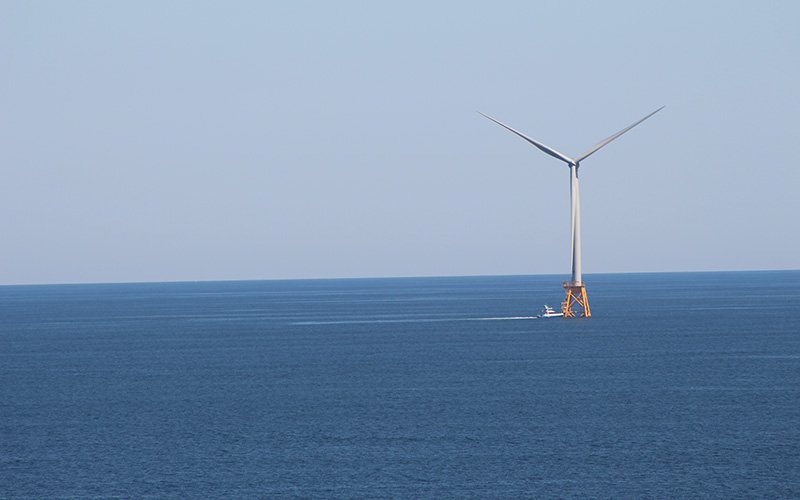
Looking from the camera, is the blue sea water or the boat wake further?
the boat wake

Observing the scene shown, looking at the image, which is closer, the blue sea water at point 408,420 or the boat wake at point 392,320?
the blue sea water at point 408,420

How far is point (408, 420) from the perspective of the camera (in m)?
66.4

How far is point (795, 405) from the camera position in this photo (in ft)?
231

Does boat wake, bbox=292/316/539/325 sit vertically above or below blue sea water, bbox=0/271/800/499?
above

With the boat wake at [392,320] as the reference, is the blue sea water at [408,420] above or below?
below

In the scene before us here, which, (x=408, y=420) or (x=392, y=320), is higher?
(x=392, y=320)

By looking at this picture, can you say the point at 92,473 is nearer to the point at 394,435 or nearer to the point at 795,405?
the point at 394,435

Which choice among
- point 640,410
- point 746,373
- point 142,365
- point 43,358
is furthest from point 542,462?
point 43,358

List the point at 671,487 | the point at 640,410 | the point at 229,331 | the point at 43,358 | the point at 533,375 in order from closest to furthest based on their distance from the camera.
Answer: the point at 671,487 → the point at 640,410 → the point at 533,375 → the point at 43,358 → the point at 229,331

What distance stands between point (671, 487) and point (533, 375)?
42.8 m

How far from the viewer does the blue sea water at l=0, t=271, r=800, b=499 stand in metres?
49.2

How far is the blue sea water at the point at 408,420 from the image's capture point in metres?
49.2

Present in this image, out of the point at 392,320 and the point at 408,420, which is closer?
the point at 408,420

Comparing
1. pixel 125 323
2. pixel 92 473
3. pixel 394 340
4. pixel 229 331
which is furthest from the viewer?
pixel 125 323
